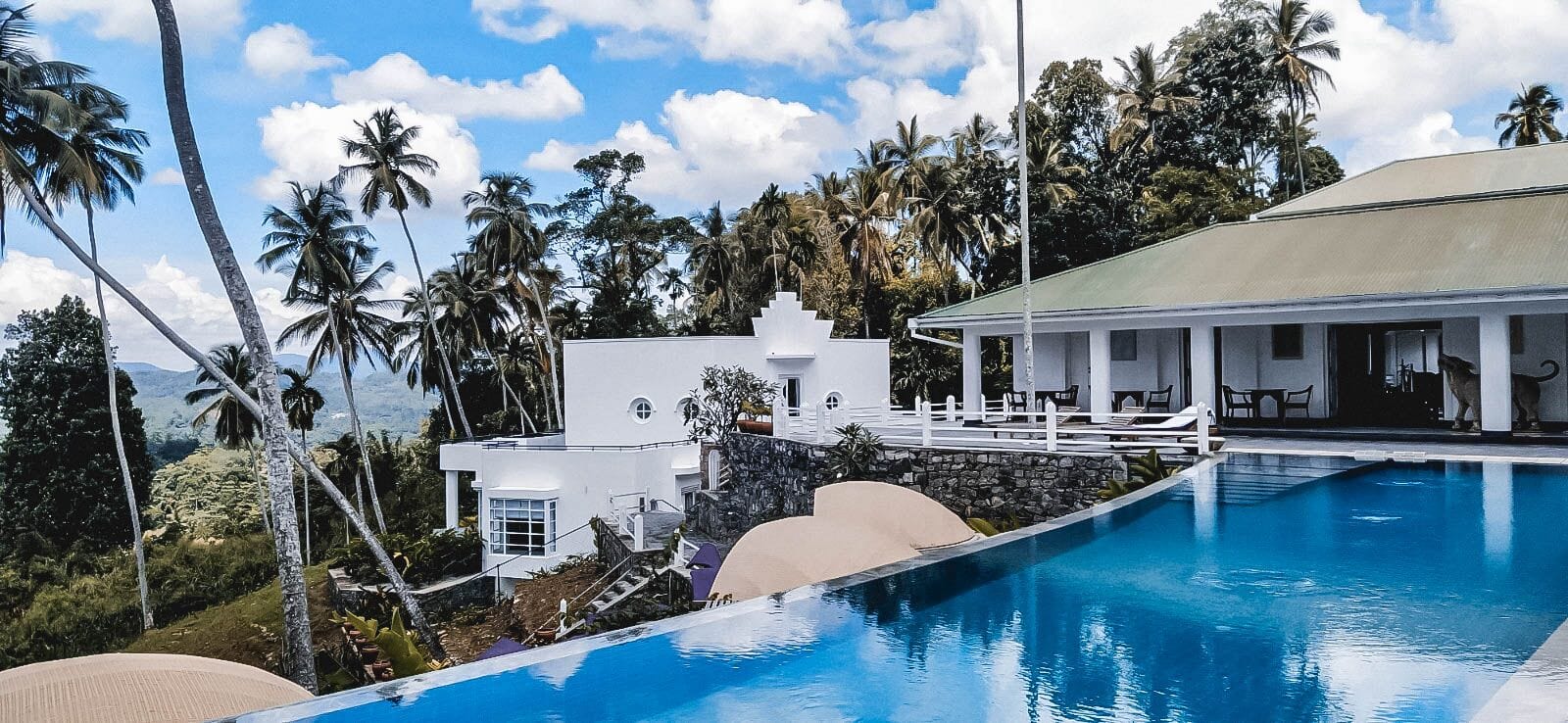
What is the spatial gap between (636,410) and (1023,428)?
53.6 ft

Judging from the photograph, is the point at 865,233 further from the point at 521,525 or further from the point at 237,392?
the point at 237,392

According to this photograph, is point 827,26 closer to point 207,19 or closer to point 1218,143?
point 1218,143

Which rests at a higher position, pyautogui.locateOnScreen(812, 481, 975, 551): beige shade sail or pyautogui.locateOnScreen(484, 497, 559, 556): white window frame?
pyautogui.locateOnScreen(812, 481, 975, 551): beige shade sail

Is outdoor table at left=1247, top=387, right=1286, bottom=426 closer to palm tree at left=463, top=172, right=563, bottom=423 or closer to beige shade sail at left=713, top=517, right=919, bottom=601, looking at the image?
beige shade sail at left=713, top=517, right=919, bottom=601

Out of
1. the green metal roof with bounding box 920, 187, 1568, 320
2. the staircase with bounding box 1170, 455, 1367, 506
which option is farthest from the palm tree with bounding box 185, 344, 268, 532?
the staircase with bounding box 1170, 455, 1367, 506

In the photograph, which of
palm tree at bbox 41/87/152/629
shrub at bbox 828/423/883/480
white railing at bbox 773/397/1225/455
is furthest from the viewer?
palm tree at bbox 41/87/152/629

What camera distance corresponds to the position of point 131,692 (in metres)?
5.39

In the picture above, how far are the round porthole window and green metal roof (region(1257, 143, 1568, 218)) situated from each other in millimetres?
17150

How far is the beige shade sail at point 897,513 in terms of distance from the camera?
34.1 feet

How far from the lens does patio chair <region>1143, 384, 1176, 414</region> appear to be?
752 inches

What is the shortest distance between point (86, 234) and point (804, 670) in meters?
28.1

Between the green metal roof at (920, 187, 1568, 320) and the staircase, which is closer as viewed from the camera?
the staircase

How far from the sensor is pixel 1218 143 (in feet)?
130

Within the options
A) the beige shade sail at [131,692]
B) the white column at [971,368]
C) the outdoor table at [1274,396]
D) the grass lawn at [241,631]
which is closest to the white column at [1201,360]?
the outdoor table at [1274,396]
